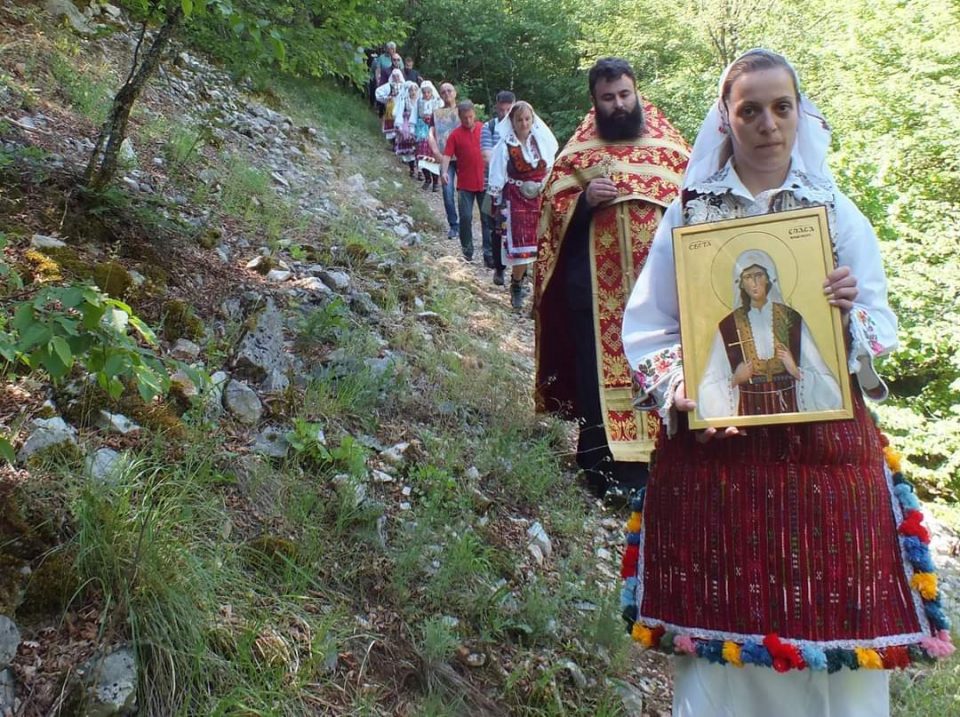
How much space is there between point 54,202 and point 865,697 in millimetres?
4601

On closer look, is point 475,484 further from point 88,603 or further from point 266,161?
point 266,161

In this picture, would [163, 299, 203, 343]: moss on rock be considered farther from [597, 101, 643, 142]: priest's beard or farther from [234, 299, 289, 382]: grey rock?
[597, 101, 643, 142]: priest's beard

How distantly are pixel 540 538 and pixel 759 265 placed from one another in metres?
2.30

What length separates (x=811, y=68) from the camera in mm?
19375

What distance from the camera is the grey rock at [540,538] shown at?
390 centimetres

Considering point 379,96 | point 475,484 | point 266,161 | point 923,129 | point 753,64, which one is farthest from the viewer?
point 379,96

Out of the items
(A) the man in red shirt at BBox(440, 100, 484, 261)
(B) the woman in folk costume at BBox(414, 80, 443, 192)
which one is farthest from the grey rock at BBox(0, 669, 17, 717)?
(B) the woman in folk costume at BBox(414, 80, 443, 192)

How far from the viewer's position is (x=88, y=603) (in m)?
2.45

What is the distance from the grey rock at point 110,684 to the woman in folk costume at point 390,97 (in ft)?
54.3

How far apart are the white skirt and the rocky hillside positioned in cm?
76

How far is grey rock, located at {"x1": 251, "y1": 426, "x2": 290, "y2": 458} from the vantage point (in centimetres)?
358

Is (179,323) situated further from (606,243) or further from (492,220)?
(492,220)

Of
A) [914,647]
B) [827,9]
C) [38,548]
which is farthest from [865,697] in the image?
[827,9]

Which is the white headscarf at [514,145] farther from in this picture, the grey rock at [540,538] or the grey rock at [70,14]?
the grey rock at [540,538]
